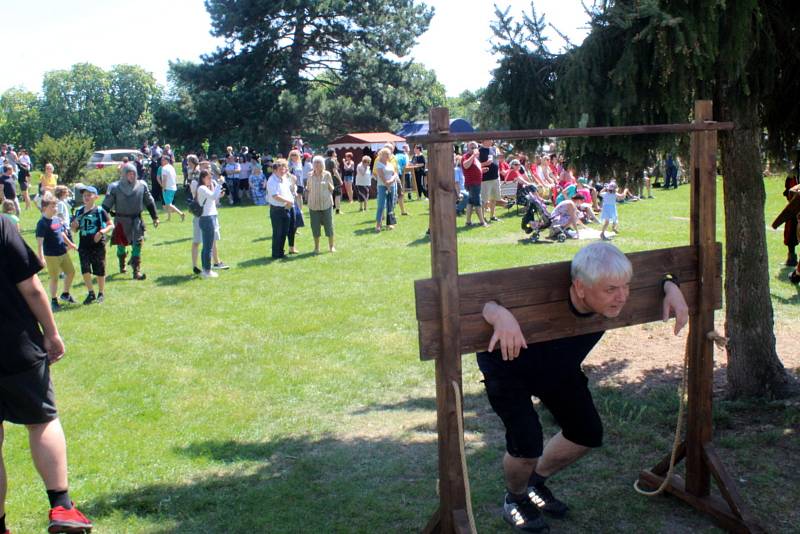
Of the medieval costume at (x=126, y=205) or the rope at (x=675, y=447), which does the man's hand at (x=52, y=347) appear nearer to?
the rope at (x=675, y=447)

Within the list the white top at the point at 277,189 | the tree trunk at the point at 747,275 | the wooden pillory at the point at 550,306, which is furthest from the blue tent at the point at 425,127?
the wooden pillory at the point at 550,306

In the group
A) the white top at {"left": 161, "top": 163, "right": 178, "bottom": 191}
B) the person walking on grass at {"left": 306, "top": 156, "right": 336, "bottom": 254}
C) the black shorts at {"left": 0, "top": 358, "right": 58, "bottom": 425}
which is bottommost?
the black shorts at {"left": 0, "top": 358, "right": 58, "bottom": 425}

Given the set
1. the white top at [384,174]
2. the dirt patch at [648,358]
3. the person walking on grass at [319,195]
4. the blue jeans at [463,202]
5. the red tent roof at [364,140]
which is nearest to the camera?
the dirt patch at [648,358]

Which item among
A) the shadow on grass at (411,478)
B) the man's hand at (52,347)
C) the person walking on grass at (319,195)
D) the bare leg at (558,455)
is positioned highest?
the person walking on grass at (319,195)

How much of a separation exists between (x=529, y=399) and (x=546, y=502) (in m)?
0.76

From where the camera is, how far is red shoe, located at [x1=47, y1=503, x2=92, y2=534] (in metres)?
4.09

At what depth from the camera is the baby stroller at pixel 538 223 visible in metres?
15.1

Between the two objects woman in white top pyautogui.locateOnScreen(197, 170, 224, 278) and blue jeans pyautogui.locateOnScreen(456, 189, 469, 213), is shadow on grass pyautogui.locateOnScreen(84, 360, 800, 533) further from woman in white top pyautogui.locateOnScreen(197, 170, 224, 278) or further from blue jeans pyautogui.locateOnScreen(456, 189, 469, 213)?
blue jeans pyautogui.locateOnScreen(456, 189, 469, 213)

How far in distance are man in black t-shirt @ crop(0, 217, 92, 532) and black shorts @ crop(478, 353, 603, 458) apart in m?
2.38

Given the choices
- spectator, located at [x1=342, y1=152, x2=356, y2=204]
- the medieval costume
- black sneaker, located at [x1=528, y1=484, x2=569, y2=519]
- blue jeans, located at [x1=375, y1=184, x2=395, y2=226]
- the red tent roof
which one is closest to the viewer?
black sneaker, located at [x1=528, y1=484, x2=569, y2=519]

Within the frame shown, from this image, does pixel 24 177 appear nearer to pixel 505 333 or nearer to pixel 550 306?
pixel 550 306

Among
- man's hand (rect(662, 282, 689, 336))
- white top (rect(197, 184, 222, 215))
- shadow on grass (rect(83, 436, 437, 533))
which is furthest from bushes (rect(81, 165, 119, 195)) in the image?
man's hand (rect(662, 282, 689, 336))

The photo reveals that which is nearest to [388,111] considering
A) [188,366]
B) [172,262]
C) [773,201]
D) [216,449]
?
[773,201]

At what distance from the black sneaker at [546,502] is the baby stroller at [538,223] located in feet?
35.4
